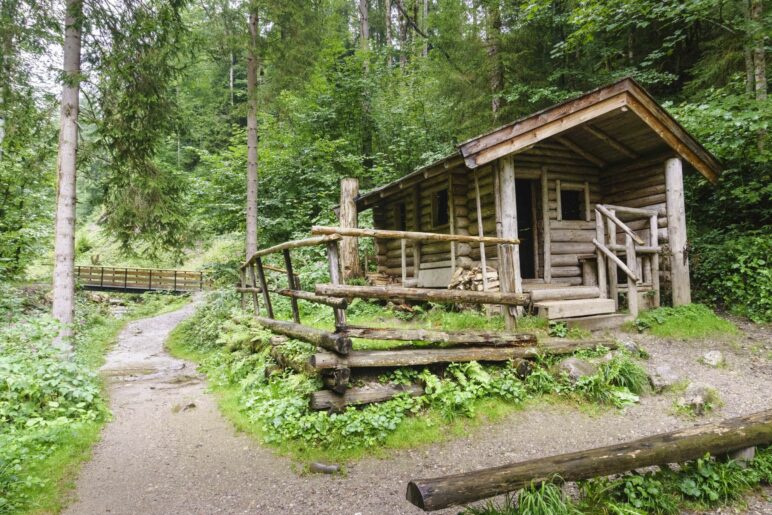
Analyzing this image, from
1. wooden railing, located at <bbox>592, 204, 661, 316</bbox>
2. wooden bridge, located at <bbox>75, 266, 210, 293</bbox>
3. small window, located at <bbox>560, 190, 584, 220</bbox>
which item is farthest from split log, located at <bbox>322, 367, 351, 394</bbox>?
wooden bridge, located at <bbox>75, 266, 210, 293</bbox>

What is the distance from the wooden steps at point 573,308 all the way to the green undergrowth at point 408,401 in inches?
44.0

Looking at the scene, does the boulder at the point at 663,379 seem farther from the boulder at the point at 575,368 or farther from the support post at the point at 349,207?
the support post at the point at 349,207

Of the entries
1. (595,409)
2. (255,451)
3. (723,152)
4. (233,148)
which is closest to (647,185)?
(723,152)

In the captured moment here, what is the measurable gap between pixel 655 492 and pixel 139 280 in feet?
102

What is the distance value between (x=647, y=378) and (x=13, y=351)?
959 centimetres

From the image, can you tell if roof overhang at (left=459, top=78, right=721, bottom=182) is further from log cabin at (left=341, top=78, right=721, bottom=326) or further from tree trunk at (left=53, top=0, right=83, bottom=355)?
tree trunk at (left=53, top=0, right=83, bottom=355)

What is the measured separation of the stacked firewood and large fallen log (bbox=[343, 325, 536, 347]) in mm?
2605

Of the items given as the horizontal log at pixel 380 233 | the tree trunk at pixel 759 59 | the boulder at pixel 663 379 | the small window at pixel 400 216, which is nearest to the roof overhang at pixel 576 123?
the horizontal log at pixel 380 233

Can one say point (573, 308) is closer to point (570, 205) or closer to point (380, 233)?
point (380, 233)

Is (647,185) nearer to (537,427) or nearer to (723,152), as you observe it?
(723,152)

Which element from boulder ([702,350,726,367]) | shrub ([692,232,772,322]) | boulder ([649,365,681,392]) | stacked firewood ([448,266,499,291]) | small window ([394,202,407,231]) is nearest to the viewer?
boulder ([649,365,681,392])

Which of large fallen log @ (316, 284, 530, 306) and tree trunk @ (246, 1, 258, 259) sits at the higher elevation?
tree trunk @ (246, 1, 258, 259)

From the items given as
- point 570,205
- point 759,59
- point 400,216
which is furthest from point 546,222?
point 759,59

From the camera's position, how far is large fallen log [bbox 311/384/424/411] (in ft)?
16.5
